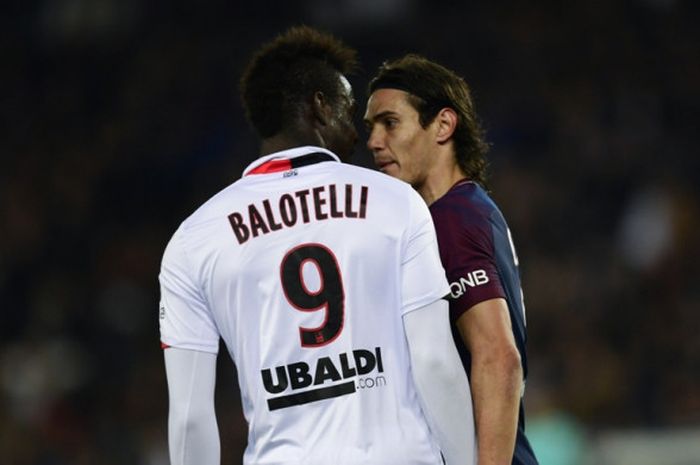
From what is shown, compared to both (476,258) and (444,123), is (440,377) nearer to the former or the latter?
(476,258)

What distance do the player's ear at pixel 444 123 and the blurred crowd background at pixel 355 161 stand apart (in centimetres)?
363

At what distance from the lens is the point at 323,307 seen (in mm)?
3318

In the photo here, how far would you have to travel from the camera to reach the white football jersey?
10.8 feet

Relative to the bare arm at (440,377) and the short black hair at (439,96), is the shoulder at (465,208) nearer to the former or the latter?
the short black hair at (439,96)

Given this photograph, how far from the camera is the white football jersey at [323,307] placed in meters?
3.30

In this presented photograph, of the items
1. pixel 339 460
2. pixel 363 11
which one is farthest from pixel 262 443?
pixel 363 11

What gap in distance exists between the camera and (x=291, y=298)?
3338mm

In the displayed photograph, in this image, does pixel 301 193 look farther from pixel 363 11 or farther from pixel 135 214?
pixel 363 11

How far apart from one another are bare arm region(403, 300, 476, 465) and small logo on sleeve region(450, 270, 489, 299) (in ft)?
1.07

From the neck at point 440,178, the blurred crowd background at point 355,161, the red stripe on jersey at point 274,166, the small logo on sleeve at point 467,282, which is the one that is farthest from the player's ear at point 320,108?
the blurred crowd background at point 355,161

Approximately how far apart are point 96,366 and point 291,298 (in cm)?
685

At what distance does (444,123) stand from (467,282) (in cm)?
67

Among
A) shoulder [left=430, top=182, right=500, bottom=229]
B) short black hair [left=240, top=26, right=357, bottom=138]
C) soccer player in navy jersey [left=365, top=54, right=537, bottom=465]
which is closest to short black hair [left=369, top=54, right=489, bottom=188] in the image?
soccer player in navy jersey [left=365, top=54, right=537, bottom=465]

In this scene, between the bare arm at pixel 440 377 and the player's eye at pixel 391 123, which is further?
the player's eye at pixel 391 123
